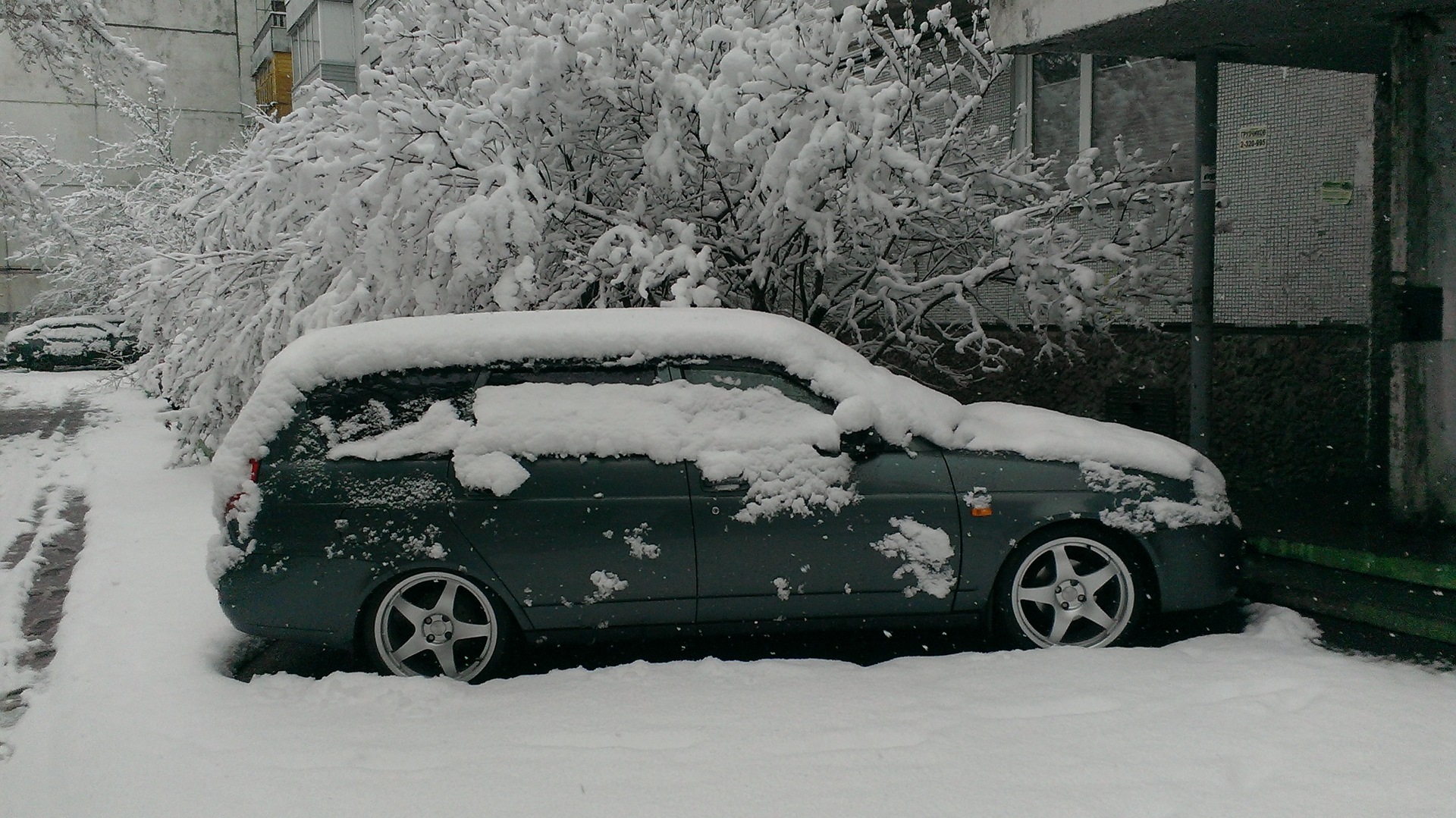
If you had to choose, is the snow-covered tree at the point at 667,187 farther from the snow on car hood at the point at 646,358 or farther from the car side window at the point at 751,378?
the car side window at the point at 751,378

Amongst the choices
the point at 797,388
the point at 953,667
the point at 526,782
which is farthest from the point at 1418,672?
the point at 526,782

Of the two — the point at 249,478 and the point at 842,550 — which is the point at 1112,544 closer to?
the point at 842,550

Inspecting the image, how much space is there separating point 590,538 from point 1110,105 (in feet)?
27.2

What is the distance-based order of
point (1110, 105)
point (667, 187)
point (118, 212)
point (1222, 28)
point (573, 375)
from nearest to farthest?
point (573, 375) < point (1222, 28) < point (667, 187) < point (1110, 105) < point (118, 212)

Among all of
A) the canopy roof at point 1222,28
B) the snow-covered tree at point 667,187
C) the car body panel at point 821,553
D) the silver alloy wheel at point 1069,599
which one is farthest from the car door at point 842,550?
the canopy roof at point 1222,28

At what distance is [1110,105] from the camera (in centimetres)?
1161

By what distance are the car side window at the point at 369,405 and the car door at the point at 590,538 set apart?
0.43 meters

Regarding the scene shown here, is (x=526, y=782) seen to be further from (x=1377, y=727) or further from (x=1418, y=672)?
(x=1418, y=672)

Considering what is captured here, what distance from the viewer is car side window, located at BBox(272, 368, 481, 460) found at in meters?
5.35

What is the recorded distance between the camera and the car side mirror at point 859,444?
5.40m

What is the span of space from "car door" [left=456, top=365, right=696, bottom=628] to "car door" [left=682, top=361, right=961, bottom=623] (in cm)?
12

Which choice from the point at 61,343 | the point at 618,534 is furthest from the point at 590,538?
the point at 61,343

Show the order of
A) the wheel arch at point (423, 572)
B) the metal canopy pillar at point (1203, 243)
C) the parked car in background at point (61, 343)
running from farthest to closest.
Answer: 1. the parked car in background at point (61, 343)
2. the metal canopy pillar at point (1203, 243)
3. the wheel arch at point (423, 572)

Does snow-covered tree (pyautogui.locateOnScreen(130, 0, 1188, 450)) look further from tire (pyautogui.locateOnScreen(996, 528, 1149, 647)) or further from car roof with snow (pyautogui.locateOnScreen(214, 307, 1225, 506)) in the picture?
tire (pyautogui.locateOnScreen(996, 528, 1149, 647))
